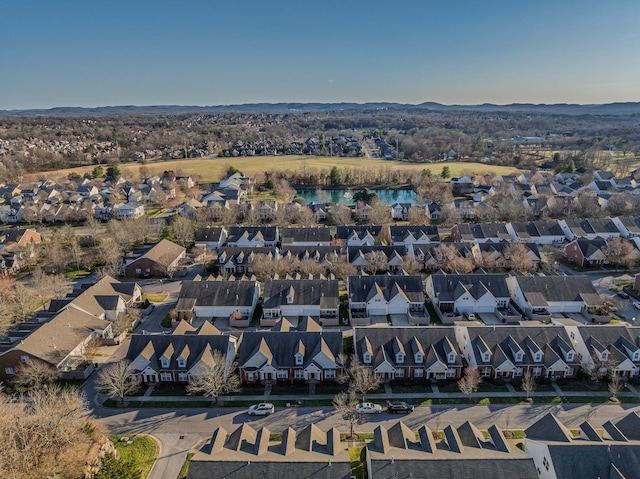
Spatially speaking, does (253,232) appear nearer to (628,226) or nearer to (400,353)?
(400,353)

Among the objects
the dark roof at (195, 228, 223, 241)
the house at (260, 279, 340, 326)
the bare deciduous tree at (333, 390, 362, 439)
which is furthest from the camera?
the dark roof at (195, 228, 223, 241)

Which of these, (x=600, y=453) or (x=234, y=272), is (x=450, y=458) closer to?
(x=600, y=453)

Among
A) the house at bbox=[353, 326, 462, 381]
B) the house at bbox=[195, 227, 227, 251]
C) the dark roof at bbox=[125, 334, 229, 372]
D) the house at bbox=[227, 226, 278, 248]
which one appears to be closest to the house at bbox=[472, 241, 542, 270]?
the house at bbox=[353, 326, 462, 381]

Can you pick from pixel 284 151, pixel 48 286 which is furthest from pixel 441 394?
pixel 284 151

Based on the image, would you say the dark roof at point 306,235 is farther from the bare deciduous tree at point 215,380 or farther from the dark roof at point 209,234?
the bare deciduous tree at point 215,380

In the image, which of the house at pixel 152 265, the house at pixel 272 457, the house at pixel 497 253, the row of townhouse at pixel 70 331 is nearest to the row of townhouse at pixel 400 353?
the row of townhouse at pixel 70 331

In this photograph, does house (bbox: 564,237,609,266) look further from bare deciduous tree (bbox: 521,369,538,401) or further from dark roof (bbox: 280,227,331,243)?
dark roof (bbox: 280,227,331,243)

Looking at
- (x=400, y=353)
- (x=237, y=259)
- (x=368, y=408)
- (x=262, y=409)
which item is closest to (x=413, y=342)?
(x=400, y=353)
